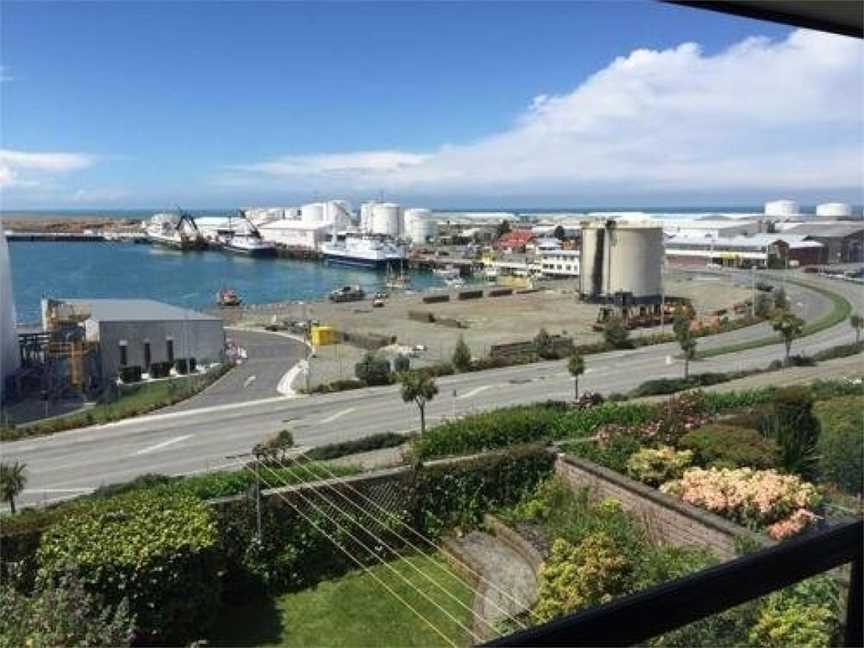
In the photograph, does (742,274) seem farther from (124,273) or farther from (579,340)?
(124,273)

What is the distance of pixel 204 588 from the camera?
16.7ft

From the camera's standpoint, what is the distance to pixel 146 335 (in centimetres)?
1830

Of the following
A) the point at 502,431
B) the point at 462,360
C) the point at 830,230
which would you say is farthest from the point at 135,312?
the point at 830,230

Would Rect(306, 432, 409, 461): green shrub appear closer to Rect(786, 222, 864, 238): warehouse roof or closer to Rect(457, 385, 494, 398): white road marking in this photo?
Rect(457, 385, 494, 398): white road marking

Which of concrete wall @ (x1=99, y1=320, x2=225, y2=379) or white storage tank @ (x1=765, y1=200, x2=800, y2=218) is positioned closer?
concrete wall @ (x1=99, y1=320, x2=225, y2=379)

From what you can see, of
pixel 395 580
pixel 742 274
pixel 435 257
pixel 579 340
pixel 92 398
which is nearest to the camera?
pixel 395 580

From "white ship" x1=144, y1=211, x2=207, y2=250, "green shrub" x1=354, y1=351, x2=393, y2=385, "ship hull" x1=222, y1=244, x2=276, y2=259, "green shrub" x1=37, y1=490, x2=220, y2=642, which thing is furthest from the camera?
"white ship" x1=144, y1=211, x2=207, y2=250

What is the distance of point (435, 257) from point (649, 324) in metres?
32.9

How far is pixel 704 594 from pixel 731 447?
6250 millimetres

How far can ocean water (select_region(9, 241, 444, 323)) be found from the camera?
4150 centimetres

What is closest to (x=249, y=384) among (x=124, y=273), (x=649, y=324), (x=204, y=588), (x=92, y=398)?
(x=92, y=398)

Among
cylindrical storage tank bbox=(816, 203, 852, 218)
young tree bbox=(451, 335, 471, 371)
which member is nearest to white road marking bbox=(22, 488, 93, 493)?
young tree bbox=(451, 335, 471, 371)

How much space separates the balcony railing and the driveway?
1524 centimetres

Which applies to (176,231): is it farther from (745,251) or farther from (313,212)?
(745,251)
